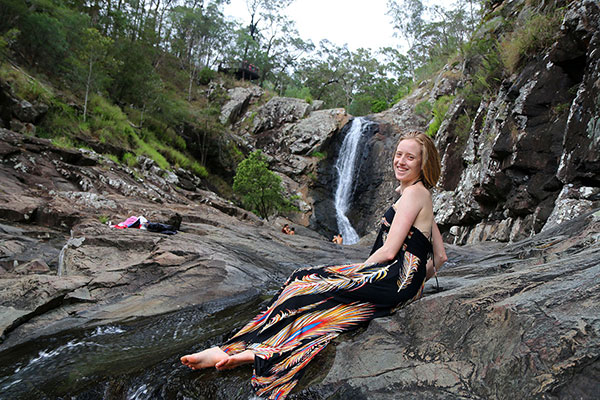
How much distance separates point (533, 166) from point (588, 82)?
7.20 feet

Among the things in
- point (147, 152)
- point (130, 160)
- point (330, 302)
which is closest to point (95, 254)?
point (330, 302)

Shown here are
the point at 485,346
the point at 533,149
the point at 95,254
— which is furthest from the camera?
the point at 533,149

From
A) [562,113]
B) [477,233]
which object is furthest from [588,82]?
[477,233]

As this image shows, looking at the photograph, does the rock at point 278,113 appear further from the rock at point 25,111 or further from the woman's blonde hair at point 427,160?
the woman's blonde hair at point 427,160

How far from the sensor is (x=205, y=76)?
107 feet

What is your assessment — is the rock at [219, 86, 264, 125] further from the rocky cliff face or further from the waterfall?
the rocky cliff face

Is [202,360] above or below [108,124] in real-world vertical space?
below

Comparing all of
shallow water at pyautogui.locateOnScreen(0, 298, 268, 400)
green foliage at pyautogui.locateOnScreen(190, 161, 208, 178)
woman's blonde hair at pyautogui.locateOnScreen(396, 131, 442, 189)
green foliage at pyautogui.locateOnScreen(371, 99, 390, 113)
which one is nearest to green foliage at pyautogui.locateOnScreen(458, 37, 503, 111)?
woman's blonde hair at pyautogui.locateOnScreen(396, 131, 442, 189)

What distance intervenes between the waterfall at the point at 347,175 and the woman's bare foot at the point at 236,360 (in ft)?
59.9

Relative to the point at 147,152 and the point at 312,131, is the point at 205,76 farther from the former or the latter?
the point at 147,152

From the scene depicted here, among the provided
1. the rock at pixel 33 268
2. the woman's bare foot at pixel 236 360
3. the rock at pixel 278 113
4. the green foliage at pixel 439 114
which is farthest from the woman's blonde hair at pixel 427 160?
the rock at pixel 278 113

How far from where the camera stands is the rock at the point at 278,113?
92.4 feet

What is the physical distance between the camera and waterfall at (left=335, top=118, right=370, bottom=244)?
2089 cm

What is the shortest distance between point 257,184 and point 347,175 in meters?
8.63
